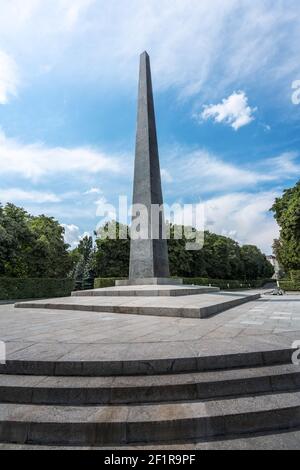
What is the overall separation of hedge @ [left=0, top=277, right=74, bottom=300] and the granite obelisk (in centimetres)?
1171

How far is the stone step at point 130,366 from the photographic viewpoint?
297 cm

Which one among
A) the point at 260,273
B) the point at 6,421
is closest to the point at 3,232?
the point at 6,421

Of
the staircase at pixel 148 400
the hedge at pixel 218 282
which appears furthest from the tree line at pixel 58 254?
the staircase at pixel 148 400

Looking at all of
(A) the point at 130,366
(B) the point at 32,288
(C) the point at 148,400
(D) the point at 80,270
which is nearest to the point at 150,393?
(C) the point at 148,400

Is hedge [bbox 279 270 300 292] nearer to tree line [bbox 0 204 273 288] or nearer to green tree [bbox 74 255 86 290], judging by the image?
tree line [bbox 0 204 273 288]

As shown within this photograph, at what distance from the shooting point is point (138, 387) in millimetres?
2684

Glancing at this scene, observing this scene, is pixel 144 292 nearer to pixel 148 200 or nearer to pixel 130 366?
pixel 148 200

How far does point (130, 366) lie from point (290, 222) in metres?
26.9

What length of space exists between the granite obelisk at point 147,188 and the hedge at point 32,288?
38.4ft

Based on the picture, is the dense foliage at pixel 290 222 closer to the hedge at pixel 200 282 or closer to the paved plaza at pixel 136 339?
the hedge at pixel 200 282

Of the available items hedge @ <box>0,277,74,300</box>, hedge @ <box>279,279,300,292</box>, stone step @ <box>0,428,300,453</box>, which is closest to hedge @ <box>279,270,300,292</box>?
hedge @ <box>279,279,300,292</box>

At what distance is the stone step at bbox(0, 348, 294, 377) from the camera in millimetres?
2969

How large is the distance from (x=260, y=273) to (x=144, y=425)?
265 feet
